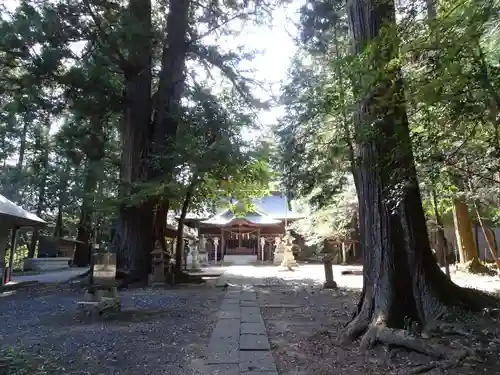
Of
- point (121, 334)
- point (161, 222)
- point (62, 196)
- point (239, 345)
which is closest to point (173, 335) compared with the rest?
point (121, 334)

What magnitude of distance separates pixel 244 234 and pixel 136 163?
16282 mm

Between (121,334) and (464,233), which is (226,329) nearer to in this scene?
(121,334)

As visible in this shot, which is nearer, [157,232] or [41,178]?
[157,232]

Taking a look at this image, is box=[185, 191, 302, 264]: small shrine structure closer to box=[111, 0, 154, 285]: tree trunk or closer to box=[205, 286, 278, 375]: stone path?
box=[111, 0, 154, 285]: tree trunk

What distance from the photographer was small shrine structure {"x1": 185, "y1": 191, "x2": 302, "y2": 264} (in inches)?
1039

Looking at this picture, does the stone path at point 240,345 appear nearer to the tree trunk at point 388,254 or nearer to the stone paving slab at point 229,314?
the stone paving slab at point 229,314

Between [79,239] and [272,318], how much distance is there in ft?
64.6

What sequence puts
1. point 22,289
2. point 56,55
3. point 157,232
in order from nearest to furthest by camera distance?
point 56,55 → point 22,289 → point 157,232

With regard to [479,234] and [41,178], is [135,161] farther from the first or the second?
[479,234]

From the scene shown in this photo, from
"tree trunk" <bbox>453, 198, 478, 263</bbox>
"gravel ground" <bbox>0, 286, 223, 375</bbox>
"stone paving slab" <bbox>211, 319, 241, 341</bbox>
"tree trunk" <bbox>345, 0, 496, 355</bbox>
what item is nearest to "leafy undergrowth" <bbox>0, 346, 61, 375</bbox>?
"gravel ground" <bbox>0, 286, 223, 375</bbox>

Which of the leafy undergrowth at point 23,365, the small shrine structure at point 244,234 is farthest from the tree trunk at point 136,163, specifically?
the small shrine structure at point 244,234

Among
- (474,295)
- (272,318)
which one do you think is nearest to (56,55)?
(272,318)

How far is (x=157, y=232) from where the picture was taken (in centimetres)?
1312

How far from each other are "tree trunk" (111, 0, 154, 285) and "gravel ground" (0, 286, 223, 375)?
2.50 m
